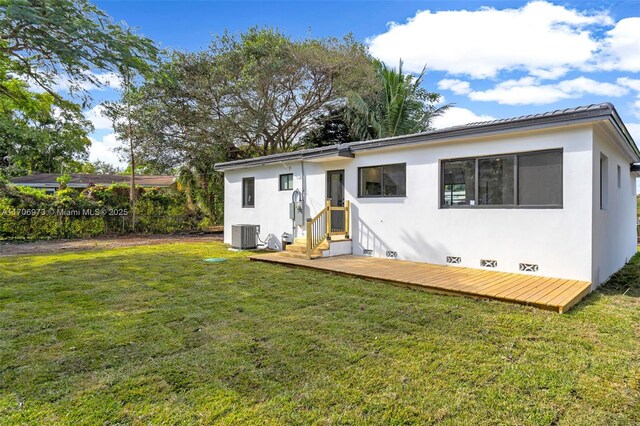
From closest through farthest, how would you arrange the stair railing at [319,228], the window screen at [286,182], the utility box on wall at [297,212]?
the stair railing at [319,228], the utility box on wall at [297,212], the window screen at [286,182]

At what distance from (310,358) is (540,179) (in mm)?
5143

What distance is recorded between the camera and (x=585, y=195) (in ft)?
18.2

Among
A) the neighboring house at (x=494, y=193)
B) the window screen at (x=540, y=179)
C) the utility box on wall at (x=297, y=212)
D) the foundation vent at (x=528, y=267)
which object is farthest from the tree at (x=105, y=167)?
the foundation vent at (x=528, y=267)

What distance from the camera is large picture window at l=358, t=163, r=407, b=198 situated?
26.3 ft

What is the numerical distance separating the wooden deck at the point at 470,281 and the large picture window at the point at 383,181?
5.20 feet

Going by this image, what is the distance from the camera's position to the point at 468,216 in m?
6.88

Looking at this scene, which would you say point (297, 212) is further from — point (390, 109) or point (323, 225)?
point (390, 109)

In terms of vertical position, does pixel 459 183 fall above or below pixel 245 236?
above

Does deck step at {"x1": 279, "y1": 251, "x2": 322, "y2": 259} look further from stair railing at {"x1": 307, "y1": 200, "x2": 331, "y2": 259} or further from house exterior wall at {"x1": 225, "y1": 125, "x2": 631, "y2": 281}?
house exterior wall at {"x1": 225, "y1": 125, "x2": 631, "y2": 281}

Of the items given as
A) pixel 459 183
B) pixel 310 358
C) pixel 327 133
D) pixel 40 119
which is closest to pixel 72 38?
pixel 310 358

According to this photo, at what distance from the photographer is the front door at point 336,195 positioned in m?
9.16

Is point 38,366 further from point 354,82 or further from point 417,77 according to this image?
point 417,77

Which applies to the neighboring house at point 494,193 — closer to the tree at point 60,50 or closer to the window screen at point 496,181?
the window screen at point 496,181

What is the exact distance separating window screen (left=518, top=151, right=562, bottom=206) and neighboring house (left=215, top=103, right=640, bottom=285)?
0.05 feet
